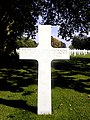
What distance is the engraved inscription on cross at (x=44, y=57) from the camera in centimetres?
790

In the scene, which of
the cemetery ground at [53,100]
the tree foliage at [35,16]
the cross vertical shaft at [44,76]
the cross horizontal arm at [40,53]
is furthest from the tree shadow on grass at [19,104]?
the tree foliage at [35,16]

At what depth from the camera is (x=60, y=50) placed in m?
8.03

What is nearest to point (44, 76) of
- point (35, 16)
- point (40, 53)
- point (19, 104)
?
point (40, 53)

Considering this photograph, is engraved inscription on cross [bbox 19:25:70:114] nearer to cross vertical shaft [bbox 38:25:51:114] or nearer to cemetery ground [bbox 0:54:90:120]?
cross vertical shaft [bbox 38:25:51:114]

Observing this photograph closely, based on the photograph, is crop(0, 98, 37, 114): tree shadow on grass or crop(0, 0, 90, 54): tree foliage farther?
crop(0, 0, 90, 54): tree foliage

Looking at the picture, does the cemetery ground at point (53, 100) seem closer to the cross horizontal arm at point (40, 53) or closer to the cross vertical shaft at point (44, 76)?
the cross vertical shaft at point (44, 76)

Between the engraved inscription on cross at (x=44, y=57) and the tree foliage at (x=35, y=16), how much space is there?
651 inches

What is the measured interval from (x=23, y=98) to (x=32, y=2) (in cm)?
1751

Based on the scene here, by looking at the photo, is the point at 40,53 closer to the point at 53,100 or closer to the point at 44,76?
the point at 44,76

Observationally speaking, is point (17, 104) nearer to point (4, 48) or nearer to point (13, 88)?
point (13, 88)

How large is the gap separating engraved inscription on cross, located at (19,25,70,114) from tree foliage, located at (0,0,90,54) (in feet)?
54.2

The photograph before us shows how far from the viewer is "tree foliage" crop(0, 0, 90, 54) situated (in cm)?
2492

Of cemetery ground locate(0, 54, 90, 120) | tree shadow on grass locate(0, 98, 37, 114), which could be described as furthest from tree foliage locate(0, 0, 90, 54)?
tree shadow on grass locate(0, 98, 37, 114)

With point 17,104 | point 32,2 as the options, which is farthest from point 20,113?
point 32,2
